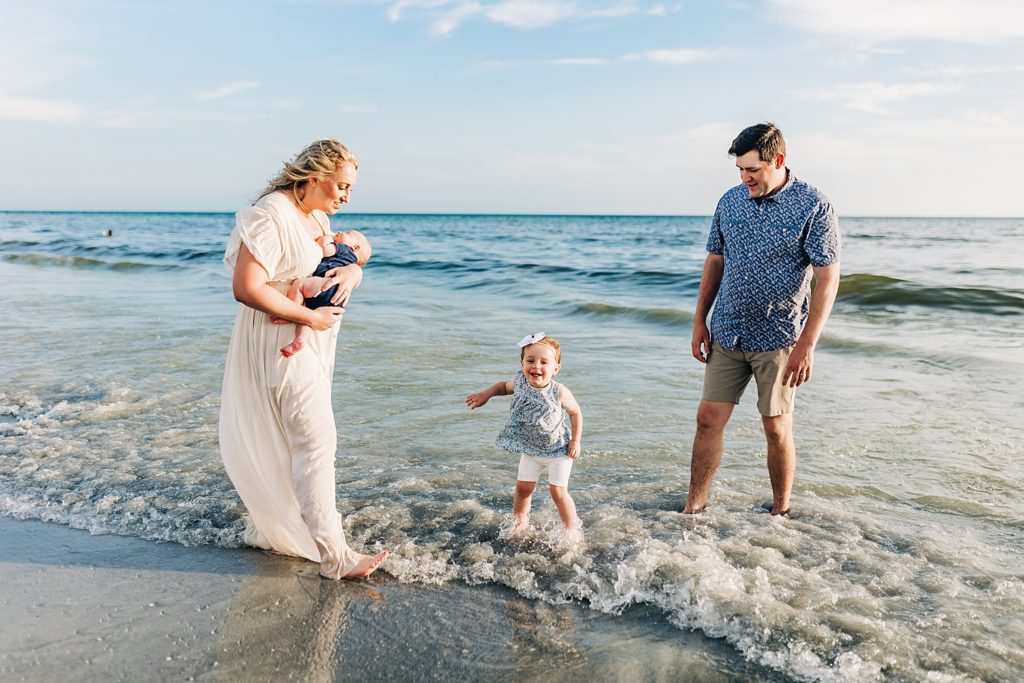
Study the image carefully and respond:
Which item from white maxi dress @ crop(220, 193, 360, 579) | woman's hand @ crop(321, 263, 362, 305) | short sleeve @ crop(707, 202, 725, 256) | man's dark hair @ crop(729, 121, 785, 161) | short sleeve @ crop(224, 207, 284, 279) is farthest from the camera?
short sleeve @ crop(707, 202, 725, 256)

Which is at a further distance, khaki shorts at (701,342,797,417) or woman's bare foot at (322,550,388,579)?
khaki shorts at (701,342,797,417)

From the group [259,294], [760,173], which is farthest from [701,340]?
[259,294]

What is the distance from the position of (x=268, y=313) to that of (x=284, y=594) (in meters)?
1.31

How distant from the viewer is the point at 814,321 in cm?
436

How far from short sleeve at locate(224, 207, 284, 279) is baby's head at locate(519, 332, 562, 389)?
1.38m

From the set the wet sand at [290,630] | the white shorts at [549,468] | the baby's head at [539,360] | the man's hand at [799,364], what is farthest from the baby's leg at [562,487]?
the man's hand at [799,364]

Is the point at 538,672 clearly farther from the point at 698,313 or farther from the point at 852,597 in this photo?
the point at 698,313

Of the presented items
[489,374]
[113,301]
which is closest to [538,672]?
[489,374]

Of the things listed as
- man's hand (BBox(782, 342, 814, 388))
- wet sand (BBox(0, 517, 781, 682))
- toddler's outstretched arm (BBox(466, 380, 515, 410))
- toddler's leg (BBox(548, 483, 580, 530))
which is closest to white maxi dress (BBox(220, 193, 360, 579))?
wet sand (BBox(0, 517, 781, 682))

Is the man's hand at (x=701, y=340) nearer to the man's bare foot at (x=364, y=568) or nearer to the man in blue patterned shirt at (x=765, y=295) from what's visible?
the man in blue patterned shirt at (x=765, y=295)

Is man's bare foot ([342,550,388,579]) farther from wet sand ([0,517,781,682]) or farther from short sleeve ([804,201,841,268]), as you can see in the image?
short sleeve ([804,201,841,268])

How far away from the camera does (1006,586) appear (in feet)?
13.1

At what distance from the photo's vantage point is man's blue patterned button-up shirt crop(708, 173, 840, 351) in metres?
4.35

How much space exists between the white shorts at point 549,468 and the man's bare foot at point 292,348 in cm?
139
